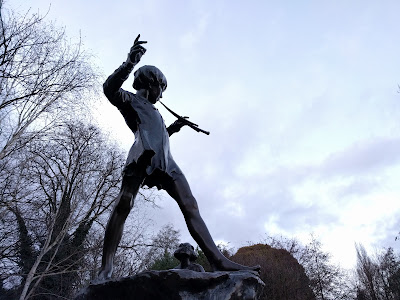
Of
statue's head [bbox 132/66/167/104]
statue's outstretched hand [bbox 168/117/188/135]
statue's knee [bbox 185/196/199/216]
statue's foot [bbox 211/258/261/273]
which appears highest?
statue's head [bbox 132/66/167/104]

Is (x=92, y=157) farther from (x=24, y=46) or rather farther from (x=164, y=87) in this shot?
(x=164, y=87)

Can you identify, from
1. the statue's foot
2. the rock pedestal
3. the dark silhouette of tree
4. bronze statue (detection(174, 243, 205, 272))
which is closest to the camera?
the rock pedestal

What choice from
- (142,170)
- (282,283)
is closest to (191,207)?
(142,170)

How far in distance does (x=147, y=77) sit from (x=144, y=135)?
0.68 m

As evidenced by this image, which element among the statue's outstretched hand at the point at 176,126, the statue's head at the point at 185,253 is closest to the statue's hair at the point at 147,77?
the statue's outstretched hand at the point at 176,126

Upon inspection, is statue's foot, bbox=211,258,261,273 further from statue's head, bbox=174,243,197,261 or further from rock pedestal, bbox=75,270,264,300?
statue's head, bbox=174,243,197,261

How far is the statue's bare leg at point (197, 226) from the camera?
242 cm

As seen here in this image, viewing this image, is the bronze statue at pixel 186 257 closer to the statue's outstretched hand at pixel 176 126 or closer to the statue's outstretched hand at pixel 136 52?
the statue's outstretched hand at pixel 176 126

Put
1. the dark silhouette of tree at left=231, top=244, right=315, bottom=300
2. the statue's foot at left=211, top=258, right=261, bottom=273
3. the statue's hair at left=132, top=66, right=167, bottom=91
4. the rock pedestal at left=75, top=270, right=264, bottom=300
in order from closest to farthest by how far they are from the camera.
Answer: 1. the rock pedestal at left=75, top=270, right=264, bottom=300
2. the statue's foot at left=211, top=258, right=261, bottom=273
3. the statue's hair at left=132, top=66, right=167, bottom=91
4. the dark silhouette of tree at left=231, top=244, right=315, bottom=300

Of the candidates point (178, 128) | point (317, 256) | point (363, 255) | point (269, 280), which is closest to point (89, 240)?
point (269, 280)

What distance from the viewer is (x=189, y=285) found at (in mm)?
2199

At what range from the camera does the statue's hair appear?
3.22m

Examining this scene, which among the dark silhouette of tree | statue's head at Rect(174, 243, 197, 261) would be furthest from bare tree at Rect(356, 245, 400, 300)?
statue's head at Rect(174, 243, 197, 261)

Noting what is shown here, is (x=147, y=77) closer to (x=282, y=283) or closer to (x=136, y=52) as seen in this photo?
(x=136, y=52)
